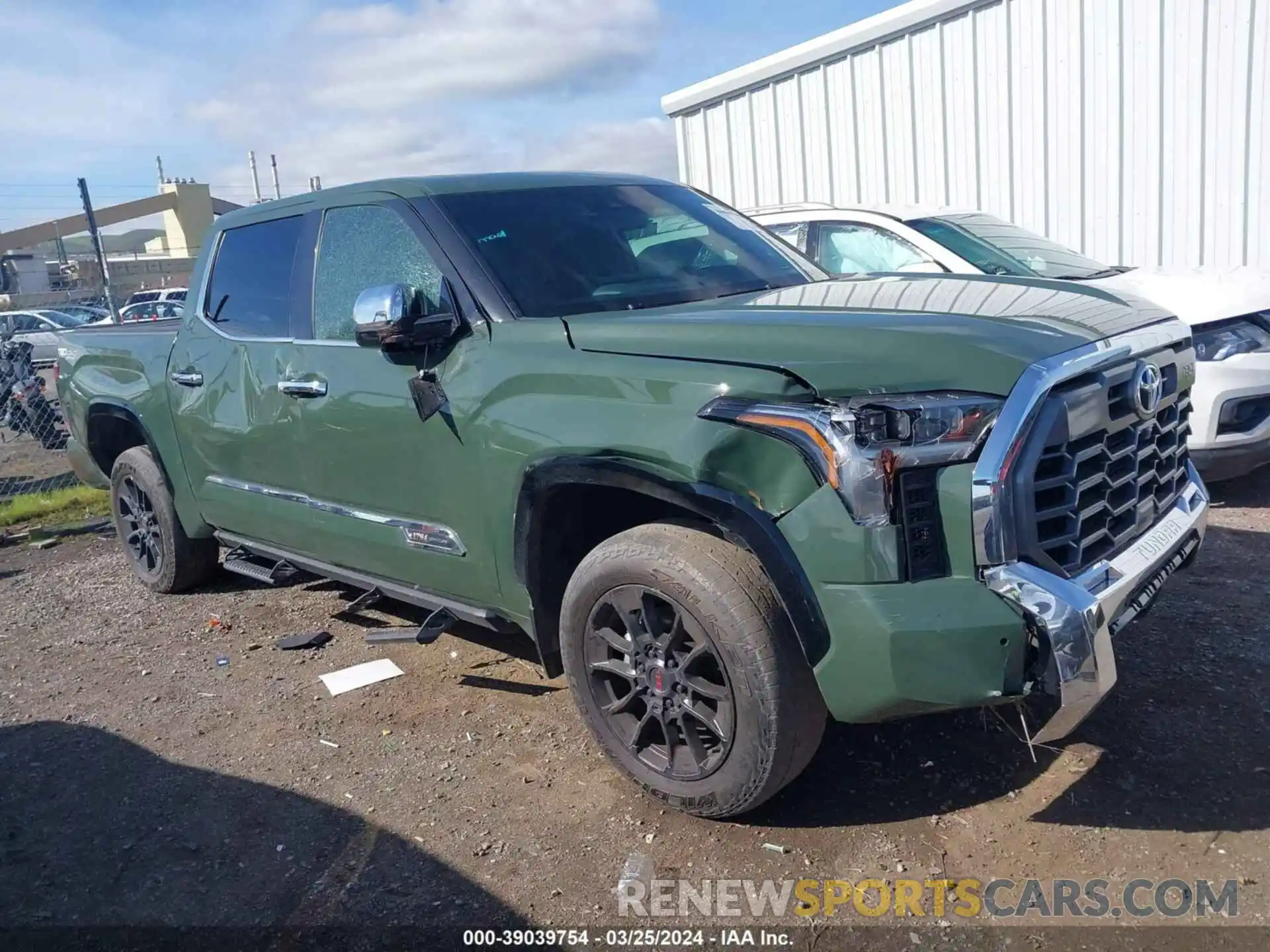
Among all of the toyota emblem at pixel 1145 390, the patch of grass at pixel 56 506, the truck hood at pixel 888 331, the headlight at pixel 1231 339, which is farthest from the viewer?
the patch of grass at pixel 56 506

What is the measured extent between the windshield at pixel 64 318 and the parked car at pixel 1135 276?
18317 mm

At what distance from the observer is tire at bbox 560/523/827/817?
111 inches

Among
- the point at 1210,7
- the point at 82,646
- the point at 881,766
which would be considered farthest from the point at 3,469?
the point at 1210,7

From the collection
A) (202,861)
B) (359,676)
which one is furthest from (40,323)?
(202,861)

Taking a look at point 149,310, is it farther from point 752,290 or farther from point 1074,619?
point 1074,619

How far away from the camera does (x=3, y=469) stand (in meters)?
11.3

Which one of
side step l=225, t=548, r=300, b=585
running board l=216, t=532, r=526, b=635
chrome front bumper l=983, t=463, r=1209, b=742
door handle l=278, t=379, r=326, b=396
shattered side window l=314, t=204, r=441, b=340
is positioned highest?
shattered side window l=314, t=204, r=441, b=340

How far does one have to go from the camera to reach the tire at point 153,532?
5.58 m

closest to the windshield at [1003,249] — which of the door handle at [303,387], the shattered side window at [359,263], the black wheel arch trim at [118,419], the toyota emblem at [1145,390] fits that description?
the toyota emblem at [1145,390]

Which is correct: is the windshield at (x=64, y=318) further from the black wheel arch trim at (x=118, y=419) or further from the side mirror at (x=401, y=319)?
the side mirror at (x=401, y=319)

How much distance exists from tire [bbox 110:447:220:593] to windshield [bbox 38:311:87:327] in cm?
1700

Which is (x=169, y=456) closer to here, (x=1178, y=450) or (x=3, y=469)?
(x=1178, y=450)

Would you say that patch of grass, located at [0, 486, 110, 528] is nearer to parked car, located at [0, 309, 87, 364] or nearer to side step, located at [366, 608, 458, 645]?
side step, located at [366, 608, 458, 645]

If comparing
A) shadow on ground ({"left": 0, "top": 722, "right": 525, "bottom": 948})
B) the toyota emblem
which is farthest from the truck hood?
shadow on ground ({"left": 0, "top": 722, "right": 525, "bottom": 948})
